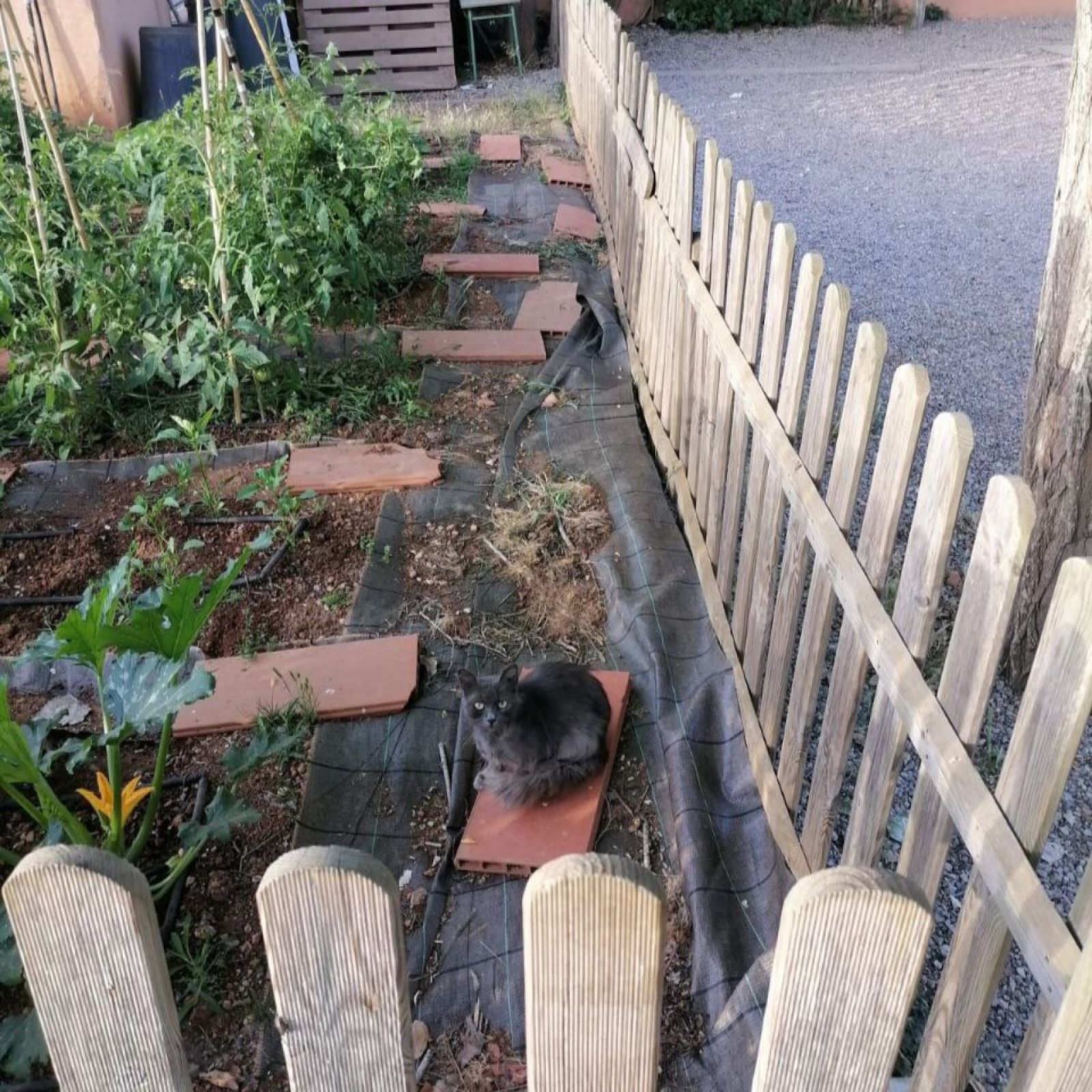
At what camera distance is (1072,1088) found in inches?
37.8

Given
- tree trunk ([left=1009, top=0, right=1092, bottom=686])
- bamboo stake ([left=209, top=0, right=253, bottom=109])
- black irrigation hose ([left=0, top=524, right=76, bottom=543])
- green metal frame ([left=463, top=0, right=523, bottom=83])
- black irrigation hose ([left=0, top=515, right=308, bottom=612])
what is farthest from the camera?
green metal frame ([left=463, top=0, right=523, bottom=83])

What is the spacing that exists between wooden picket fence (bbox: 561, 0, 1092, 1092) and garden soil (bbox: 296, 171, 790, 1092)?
0.11 metres

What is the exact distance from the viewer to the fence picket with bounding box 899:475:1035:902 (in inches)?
60.2

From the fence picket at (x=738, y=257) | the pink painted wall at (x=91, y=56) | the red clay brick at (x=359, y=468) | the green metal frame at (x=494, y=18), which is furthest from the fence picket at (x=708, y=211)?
the green metal frame at (x=494, y=18)

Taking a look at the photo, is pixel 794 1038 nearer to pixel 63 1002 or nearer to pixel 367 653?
pixel 63 1002

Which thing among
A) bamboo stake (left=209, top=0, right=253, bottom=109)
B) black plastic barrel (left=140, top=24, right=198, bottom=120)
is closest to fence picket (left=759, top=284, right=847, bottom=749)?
bamboo stake (left=209, top=0, right=253, bottom=109)

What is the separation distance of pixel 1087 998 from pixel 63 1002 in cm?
95

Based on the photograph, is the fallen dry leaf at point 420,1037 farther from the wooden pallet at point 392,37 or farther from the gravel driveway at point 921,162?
the wooden pallet at point 392,37

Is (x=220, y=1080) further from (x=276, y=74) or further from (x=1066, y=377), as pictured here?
(x=276, y=74)

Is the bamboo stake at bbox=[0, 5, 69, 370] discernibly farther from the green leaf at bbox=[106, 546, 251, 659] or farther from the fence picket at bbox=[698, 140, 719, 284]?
the fence picket at bbox=[698, 140, 719, 284]

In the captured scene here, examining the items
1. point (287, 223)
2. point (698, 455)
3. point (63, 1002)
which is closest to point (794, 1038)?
point (63, 1002)

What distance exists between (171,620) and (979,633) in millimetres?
1478

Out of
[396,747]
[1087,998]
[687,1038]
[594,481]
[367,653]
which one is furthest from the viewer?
[594,481]

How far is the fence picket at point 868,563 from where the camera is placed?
6.34ft
